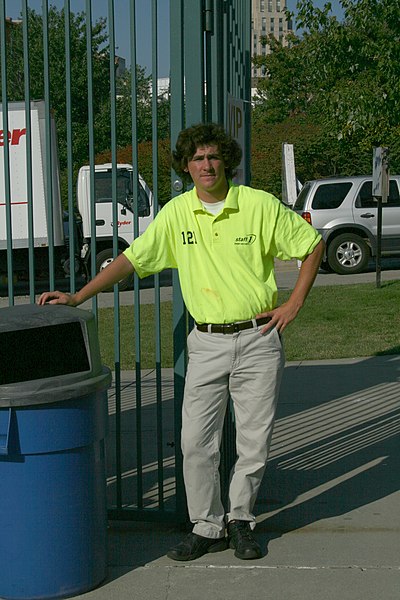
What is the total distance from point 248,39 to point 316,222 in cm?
1414

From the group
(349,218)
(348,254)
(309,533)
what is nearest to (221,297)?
(309,533)

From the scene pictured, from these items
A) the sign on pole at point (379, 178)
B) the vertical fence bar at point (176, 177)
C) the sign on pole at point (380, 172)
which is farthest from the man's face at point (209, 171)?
the sign on pole at point (380, 172)

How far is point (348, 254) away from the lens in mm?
20188

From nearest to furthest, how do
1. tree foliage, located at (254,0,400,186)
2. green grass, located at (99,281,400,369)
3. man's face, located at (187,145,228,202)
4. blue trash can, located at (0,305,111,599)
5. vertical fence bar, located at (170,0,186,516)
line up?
blue trash can, located at (0,305,111,599), man's face, located at (187,145,228,202), vertical fence bar, located at (170,0,186,516), green grass, located at (99,281,400,369), tree foliage, located at (254,0,400,186)

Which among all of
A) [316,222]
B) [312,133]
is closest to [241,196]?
[316,222]

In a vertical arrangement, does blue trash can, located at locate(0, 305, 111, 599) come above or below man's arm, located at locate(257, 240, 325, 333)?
below

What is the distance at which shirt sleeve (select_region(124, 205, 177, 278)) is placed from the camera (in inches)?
183

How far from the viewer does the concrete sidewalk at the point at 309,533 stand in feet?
14.3

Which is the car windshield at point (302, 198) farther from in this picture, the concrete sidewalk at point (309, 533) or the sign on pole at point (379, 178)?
the concrete sidewalk at point (309, 533)

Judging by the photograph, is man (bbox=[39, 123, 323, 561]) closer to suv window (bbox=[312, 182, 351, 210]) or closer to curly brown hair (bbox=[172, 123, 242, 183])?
curly brown hair (bbox=[172, 123, 242, 183])

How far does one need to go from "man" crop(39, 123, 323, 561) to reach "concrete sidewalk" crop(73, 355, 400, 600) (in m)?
0.20

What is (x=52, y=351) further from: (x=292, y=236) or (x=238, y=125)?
(x=238, y=125)

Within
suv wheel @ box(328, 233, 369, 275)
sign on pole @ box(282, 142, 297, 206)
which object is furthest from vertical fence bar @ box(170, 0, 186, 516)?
sign on pole @ box(282, 142, 297, 206)

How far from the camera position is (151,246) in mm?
4652
